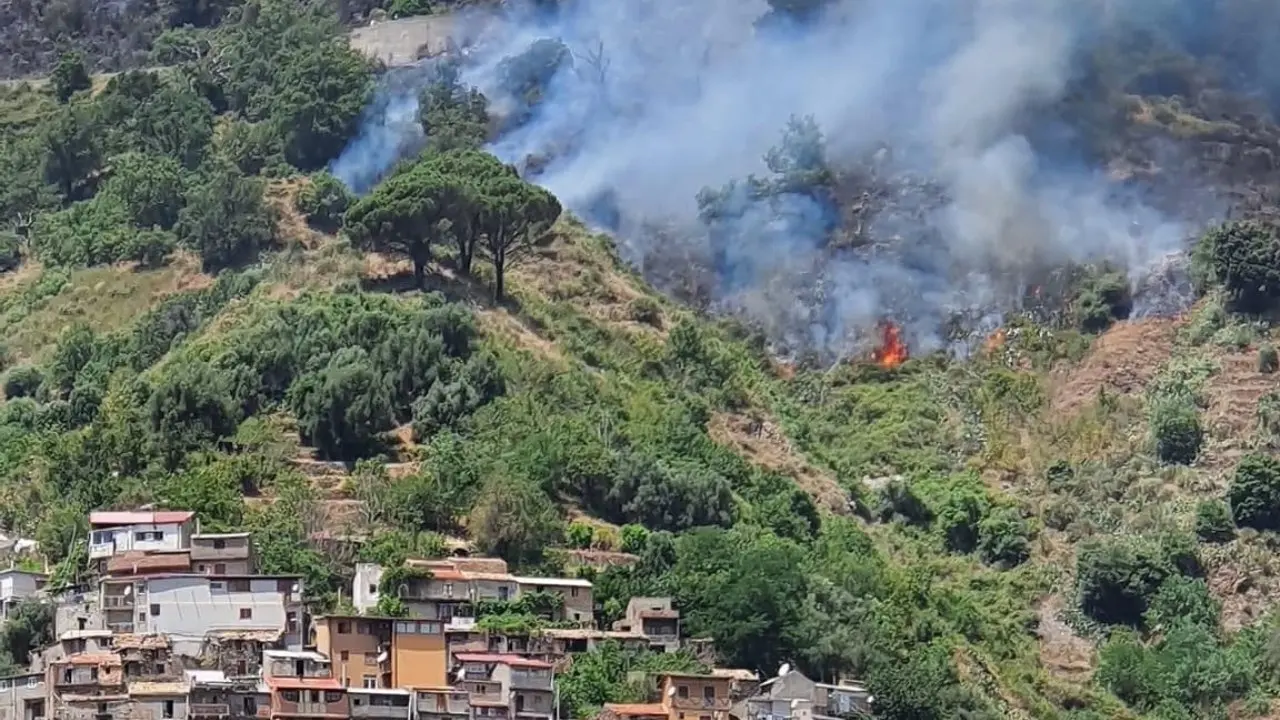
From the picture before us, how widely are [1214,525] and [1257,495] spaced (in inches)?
44.4

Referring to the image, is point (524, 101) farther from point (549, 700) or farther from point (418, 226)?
point (549, 700)

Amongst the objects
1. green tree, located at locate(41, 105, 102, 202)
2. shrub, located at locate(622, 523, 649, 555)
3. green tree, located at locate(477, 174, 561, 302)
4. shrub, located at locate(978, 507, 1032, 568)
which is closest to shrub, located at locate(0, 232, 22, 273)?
green tree, located at locate(41, 105, 102, 202)

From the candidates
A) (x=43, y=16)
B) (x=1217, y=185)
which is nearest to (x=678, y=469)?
(x=1217, y=185)

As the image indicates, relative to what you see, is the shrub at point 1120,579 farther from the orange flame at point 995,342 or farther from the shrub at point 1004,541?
the orange flame at point 995,342

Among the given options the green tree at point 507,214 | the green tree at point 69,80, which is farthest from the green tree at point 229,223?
the green tree at point 69,80

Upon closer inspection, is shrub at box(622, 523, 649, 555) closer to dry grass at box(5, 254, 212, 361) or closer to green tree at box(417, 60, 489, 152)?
dry grass at box(5, 254, 212, 361)

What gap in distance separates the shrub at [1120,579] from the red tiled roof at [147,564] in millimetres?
21397

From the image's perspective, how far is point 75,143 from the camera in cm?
9869

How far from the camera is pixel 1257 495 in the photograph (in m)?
82.4

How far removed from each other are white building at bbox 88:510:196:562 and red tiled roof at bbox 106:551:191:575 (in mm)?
703

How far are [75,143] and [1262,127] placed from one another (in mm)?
29761

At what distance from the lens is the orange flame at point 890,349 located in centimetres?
9031

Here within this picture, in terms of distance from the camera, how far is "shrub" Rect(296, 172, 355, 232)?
91625 millimetres

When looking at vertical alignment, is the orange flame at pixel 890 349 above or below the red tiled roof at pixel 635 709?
above
